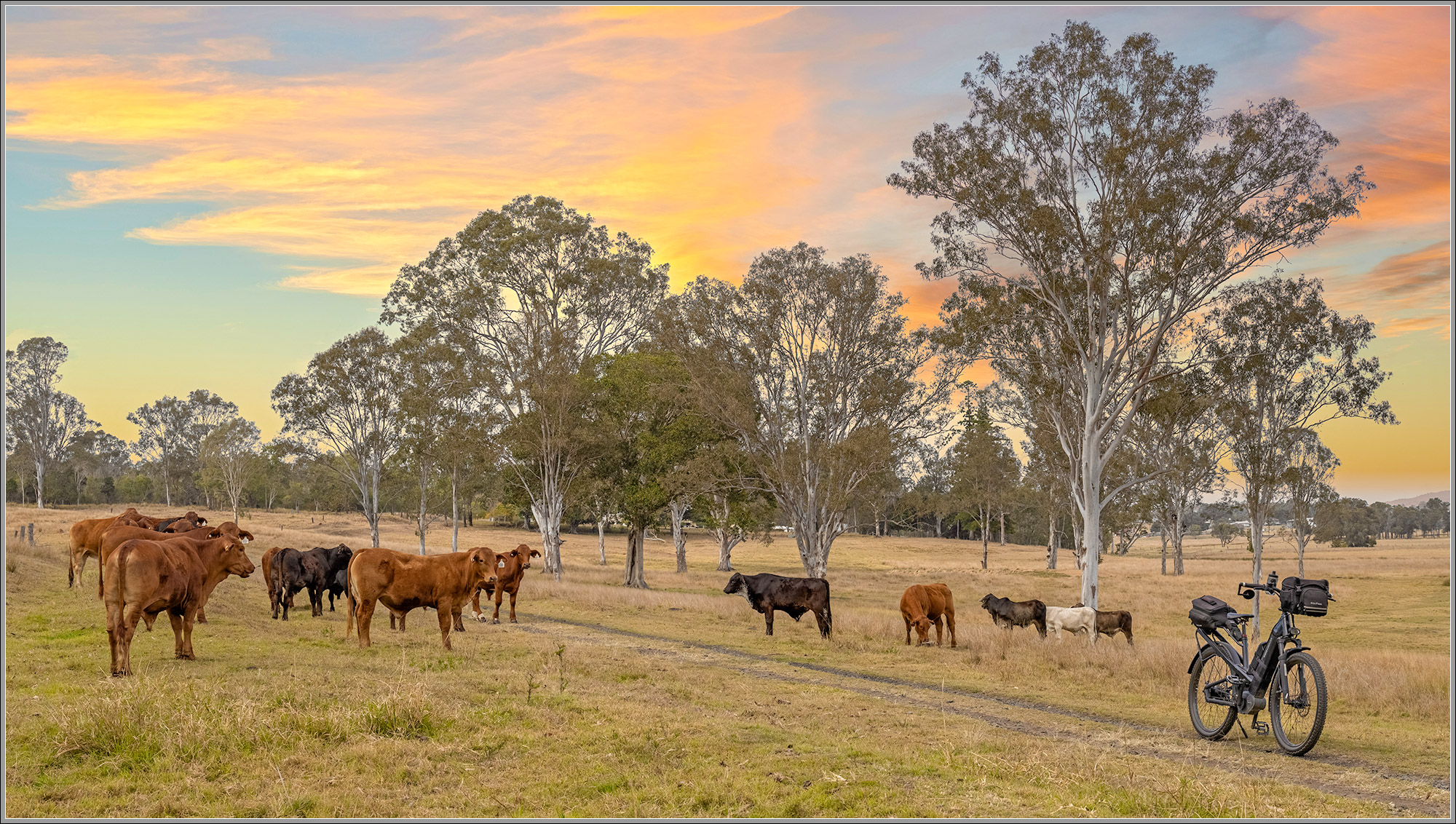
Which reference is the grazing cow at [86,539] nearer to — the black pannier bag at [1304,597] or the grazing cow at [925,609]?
the grazing cow at [925,609]

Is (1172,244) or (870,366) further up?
(1172,244)

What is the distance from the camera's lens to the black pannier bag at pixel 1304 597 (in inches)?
433

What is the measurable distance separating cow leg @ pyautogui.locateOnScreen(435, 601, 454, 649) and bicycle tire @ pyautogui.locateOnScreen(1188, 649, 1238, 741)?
12.4 metres

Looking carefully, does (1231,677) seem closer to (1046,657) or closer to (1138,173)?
(1046,657)

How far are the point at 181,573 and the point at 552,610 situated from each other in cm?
1570

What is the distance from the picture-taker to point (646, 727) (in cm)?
1056

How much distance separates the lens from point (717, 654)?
1972 centimetres

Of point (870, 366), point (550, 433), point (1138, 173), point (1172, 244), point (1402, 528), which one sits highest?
point (1138, 173)

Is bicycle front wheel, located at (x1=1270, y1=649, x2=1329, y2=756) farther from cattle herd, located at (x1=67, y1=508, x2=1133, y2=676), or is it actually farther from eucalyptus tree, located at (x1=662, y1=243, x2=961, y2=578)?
eucalyptus tree, located at (x1=662, y1=243, x2=961, y2=578)

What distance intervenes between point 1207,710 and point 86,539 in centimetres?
2231

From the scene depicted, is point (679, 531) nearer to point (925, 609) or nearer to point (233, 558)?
point (925, 609)

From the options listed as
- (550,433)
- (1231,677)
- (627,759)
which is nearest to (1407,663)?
(1231,677)

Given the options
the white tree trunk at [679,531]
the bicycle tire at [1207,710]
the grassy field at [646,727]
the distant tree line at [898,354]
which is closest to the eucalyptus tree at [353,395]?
the distant tree line at [898,354]

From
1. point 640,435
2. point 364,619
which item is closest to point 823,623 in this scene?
point 364,619
